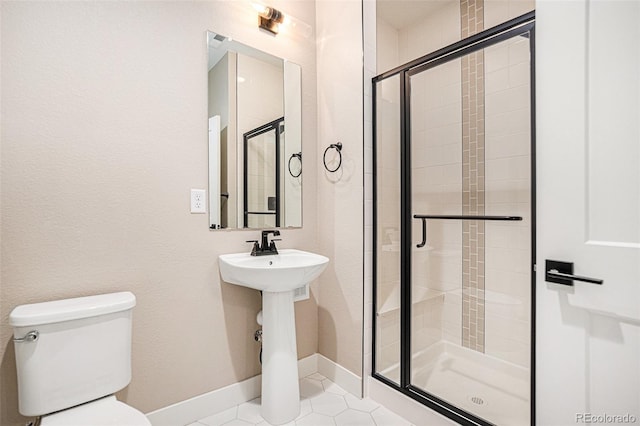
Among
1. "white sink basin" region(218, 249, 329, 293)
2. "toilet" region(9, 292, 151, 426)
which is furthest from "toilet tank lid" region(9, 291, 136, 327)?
"white sink basin" region(218, 249, 329, 293)

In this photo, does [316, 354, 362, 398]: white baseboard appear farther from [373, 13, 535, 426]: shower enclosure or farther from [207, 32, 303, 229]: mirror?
[207, 32, 303, 229]: mirror

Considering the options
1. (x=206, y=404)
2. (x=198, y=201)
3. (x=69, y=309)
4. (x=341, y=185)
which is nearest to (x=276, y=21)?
(x=341, y=185)

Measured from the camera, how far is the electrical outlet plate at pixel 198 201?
1.72 meters

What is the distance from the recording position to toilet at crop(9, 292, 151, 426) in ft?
3.86

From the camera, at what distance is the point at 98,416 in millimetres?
1179

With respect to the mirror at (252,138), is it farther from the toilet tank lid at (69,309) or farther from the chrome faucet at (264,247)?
the toilet tank lid at (69,309)

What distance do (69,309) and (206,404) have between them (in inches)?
35.5
